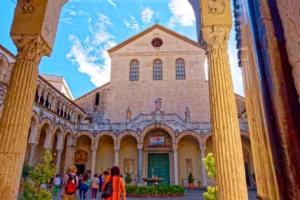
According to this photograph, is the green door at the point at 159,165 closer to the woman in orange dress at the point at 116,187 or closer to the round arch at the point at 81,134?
the round arch at the point at 81,134

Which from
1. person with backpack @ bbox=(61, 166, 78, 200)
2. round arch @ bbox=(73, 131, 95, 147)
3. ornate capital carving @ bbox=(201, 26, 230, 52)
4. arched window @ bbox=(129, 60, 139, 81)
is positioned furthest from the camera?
arched window @ bbox=(129, 60, 139, 81)

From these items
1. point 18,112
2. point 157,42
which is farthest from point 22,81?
point 157,42

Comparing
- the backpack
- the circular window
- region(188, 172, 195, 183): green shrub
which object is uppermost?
the circular window

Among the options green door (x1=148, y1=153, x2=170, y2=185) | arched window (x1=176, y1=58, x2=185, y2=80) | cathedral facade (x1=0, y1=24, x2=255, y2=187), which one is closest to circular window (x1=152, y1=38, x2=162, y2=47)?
cathedral facade (x1=0, y1=24, x2=255, y2=187)

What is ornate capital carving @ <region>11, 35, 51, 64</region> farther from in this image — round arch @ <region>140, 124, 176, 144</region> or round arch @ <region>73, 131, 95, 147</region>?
round arch @ <region>73, 131, 95, 147</region>

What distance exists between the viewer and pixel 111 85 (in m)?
24.8

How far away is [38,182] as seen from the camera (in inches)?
252

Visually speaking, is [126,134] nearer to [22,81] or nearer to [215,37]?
[22,81]

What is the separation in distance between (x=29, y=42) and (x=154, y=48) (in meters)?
22.2

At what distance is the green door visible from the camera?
20.0m

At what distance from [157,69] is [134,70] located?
8.74 ft

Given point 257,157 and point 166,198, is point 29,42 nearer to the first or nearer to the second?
point 257,157

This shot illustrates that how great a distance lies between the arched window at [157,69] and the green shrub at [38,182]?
18974mm

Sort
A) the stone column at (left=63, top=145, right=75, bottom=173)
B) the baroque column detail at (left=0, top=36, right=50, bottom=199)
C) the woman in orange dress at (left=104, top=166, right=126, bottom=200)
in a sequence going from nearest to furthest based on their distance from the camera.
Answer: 1. the baroque column detail at (left=0, top=36, right=50, bottom=199)
2. the woman in orange dress at (left=104, top=166, right=126, bottom=200)
3. the stone column at (left=63, top=145, right=75, bottom=173)
